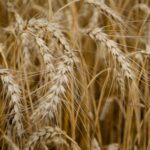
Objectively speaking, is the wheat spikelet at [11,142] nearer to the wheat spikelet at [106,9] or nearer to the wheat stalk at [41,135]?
the wheat stalk at [41,135]

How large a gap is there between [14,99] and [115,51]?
352 millimetres

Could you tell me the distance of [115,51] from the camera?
51.0 inches

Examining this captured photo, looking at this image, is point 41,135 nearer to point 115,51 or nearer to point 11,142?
point 11,142

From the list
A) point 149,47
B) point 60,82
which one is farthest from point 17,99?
point 149,47

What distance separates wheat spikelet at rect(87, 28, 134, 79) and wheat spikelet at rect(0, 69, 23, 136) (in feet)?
1.04

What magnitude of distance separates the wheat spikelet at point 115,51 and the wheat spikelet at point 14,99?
316 millimetres

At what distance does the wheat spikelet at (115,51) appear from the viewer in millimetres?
1257

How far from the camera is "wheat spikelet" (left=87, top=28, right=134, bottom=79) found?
1257mm

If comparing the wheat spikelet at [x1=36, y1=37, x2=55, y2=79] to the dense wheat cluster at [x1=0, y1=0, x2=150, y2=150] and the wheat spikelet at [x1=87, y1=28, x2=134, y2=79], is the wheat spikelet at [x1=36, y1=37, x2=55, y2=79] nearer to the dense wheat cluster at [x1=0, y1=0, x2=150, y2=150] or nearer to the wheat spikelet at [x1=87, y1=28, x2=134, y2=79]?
the dense wheat cluster at [x1=0, y1=0, x2=150, y2=150]

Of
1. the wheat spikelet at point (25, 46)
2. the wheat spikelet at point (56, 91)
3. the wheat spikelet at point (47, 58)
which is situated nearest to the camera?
the wheat spikelet at point (56, 91)

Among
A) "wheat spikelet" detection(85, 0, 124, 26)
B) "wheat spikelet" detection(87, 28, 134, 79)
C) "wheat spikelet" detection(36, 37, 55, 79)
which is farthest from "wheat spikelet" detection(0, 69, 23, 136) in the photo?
"wheat spikelet" detection(85, 0, 124, 26)

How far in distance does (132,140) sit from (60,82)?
56cm

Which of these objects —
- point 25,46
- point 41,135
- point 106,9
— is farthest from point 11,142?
point 106,9

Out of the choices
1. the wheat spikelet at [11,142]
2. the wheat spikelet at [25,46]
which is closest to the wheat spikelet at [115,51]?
the wheat spikelet at [25,46]
